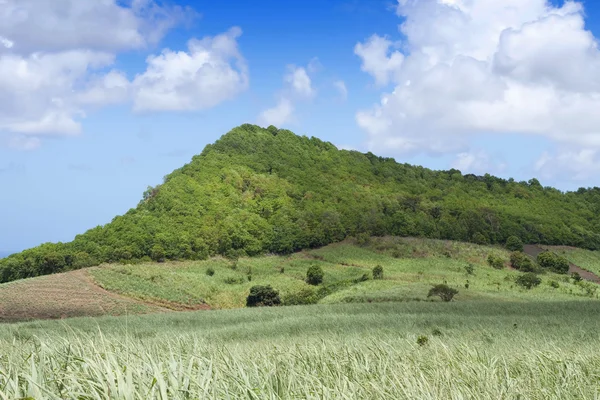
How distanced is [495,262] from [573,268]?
12949 mm

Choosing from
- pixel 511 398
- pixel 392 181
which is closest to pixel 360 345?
pixel 511 398

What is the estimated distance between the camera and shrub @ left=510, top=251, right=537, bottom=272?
58.7 m

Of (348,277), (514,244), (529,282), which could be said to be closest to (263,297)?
(348,277)

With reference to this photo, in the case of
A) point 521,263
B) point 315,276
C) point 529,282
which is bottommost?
point 529,282

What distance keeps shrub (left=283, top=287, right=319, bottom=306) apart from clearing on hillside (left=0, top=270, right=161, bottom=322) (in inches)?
364

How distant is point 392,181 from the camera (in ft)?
294

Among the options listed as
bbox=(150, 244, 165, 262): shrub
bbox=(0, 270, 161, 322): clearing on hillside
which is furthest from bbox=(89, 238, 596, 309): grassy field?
bbox=(0, 270, 161, 322): clearing on hillside

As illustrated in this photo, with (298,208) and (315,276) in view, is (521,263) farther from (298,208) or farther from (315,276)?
(298,208)

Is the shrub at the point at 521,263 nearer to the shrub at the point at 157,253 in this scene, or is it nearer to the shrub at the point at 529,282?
the shrub at the point at 529,282

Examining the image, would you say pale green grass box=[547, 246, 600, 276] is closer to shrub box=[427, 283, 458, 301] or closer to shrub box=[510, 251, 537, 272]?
shrub box=[510, 251, 537, 272]

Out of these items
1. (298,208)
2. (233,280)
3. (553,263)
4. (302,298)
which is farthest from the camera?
(298,208)

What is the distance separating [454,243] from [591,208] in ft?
115

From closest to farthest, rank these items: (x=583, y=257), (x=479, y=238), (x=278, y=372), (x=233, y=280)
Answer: (x=278, y=372) → (x=233, y=280) → (x=479, y=238) → (x=583, y=257)

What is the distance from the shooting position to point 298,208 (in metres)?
74.4
